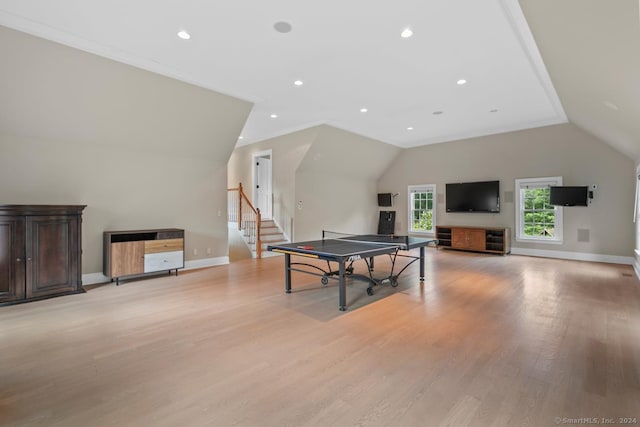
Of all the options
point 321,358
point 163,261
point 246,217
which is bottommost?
point 321,358

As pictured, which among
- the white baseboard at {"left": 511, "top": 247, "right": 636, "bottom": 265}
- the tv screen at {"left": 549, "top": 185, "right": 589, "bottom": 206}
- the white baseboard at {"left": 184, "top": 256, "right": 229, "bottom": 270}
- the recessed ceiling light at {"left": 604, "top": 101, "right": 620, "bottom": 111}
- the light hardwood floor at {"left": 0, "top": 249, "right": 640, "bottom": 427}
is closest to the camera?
the light hardwood floor at {"left": 0, "top": 249, "right": 640, "bottom": 427}

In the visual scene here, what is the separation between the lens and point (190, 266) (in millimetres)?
6473

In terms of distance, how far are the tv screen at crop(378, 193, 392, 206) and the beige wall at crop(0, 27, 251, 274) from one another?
20.0 feet

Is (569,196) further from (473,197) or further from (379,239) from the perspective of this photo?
(379,239)

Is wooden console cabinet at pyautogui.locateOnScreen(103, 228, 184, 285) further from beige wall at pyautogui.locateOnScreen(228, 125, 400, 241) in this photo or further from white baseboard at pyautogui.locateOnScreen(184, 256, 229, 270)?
beige wall at pyautogui.locateOnScreen(228, 125, 400, 241)

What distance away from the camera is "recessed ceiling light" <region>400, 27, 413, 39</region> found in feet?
11.9

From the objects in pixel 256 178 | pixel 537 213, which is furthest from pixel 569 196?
pixel 256 178

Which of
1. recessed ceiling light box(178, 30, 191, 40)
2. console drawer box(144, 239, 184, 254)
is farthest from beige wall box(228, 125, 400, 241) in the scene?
recessed ceiling light box(178, 30, 191, 40)

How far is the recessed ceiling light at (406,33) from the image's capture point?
3.62 meters

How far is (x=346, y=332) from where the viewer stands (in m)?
3.13

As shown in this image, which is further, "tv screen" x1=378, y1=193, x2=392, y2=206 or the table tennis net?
"tv screen" x1=378, y1=193, x2=392, y2=206

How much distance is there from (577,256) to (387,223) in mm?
5346

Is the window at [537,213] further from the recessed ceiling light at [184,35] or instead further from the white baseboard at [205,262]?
the recessed ceiling light at [184,35]

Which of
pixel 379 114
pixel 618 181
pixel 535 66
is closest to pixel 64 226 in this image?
pixel 379 114
